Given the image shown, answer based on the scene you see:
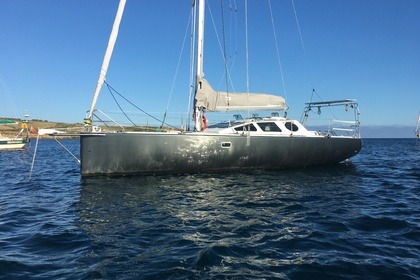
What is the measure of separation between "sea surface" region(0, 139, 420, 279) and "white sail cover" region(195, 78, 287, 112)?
167 inches

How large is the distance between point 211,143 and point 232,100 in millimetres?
3043

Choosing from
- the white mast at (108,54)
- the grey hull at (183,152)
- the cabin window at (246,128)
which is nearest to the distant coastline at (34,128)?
the grey hull at (183,152)

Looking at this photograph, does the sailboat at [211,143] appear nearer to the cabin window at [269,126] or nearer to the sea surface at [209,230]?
the cabin window at [269,126]

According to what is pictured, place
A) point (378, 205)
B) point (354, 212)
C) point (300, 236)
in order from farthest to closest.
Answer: point (378, 205) < point (354, 212) < point (300, 236)

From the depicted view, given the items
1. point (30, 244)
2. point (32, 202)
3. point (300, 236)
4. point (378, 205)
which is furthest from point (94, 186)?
point (378, 205)

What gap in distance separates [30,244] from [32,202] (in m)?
3.86

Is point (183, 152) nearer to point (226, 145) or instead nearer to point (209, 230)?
point (226, 145)

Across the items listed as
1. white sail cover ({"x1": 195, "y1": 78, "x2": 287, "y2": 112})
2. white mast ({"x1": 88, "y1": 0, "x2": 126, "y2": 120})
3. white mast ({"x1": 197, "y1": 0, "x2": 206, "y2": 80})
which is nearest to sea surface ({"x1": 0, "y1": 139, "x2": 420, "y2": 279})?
white mast ({"x1": 88, "y1": 0, "x2": 126, "y2": 120})

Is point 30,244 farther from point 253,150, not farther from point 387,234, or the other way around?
point 253,150

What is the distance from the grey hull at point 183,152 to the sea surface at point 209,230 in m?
1.19

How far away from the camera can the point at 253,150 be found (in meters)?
13.8

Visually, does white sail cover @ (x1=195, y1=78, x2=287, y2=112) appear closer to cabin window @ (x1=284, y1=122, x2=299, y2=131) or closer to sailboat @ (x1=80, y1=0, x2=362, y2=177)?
sailboat @ (x1=80, y1=0, x2=362, y2=177)

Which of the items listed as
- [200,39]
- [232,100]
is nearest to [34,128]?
[200,39]

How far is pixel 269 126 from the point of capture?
14.6 metres
